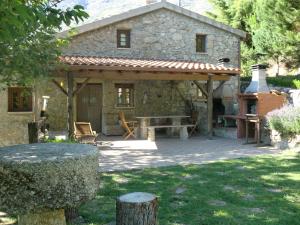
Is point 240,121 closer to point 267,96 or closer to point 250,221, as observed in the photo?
point 267,96

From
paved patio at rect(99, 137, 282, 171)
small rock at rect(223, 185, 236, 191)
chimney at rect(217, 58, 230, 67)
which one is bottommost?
small rock at rect(223, 185, 236, 191)

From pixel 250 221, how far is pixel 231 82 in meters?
13.3

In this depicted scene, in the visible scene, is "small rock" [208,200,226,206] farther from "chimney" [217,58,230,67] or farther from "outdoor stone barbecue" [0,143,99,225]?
"chimney" [217,58,230,67]

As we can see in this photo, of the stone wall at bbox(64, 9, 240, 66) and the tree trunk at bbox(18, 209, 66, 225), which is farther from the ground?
the stone wall at bbox(64, 9, 240, 66)

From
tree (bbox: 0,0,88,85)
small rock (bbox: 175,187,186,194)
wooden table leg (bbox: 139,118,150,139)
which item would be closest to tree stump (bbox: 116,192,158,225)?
tree (bbox: 0,0,88,85)

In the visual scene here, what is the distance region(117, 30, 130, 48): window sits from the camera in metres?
16.3

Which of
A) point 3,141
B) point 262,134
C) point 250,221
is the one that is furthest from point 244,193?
point 3,141

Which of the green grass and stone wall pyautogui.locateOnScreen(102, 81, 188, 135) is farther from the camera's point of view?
stone wall pyautogui.locateOnScreen(102, 81, 188, 135)

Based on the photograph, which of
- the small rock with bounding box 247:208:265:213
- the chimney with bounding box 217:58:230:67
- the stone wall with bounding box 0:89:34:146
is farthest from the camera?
the chimney with bounding box 217:58:230:67

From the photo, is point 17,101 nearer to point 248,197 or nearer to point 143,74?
point 143,74

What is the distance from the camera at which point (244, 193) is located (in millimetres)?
6719

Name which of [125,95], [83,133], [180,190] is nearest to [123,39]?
[125,95]

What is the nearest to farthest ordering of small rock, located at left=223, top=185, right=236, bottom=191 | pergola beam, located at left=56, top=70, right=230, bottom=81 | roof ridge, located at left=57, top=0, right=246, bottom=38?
small rock, located at left=223, top=185, right=236, bottom=191 → pergola beam, located at left=56, top=70, right=230, bottom=81 → roof ridge, located at left=57, top=0, right=246, bottom=38

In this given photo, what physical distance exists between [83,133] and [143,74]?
291cm
